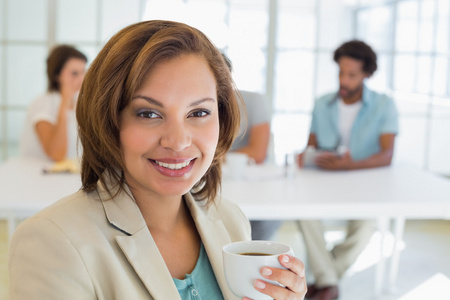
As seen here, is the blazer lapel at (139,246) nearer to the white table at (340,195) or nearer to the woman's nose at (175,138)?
the woman's nose at (175,138)

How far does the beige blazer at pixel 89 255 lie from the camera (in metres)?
0.94

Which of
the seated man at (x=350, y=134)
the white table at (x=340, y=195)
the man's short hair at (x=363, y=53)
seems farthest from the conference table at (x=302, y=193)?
the man's short hair at (x=363, y=53)

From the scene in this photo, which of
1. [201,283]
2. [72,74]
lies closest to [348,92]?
[72,74]

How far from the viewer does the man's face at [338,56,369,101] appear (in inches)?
132

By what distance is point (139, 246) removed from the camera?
3.48ft

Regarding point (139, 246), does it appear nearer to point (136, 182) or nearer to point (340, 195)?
point (136, 182)

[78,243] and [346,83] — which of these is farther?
[346,83]

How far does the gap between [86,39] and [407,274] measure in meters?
2.75

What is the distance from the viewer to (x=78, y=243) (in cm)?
97

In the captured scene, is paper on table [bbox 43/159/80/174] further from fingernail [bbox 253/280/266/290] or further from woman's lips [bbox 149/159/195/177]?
fingernail [bbox 253/280/266/290]

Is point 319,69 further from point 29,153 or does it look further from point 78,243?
point 78,243

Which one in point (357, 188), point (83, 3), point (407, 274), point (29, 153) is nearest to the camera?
point (357, 188)

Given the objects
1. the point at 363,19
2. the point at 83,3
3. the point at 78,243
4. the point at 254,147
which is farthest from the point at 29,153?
the point at 363,19

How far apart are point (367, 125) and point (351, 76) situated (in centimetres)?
29
